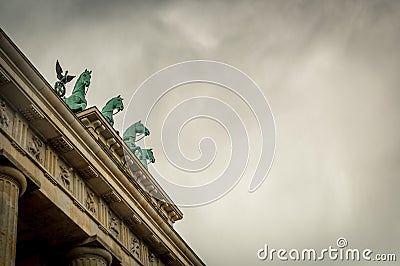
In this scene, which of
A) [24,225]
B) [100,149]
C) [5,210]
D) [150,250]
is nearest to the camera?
[5,210]

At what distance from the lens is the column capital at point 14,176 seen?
18.3 meters

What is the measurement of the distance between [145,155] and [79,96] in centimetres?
475

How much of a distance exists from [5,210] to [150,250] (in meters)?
9.62

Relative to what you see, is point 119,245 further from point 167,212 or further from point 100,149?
point 167,212

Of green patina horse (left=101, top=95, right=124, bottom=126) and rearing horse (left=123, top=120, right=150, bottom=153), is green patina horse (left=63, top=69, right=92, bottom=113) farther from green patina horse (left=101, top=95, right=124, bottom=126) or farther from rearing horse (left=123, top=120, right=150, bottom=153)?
rearing horse (left=123, top=120, right=150, bottom=153)

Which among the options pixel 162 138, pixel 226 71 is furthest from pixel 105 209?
pixel 226 71

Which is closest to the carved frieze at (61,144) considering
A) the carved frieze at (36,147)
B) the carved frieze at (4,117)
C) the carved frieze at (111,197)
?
the carved frieze at (36,147)

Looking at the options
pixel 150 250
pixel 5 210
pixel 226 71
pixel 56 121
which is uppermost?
pixel 226 71

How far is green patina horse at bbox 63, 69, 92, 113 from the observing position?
95.1 ft

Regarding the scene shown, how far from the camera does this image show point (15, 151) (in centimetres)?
1933

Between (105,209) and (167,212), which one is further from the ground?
(167,212)

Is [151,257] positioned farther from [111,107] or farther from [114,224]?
[111,107]

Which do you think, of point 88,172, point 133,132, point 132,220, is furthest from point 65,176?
point 133,132

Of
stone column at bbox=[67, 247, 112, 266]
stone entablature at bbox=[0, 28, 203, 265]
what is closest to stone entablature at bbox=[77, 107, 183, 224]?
stone entablature at bbox=[0, 28, 203, 265]
